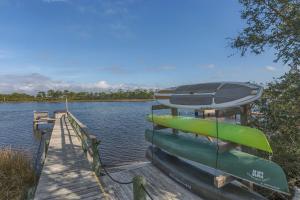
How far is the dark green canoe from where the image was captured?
15.2ft

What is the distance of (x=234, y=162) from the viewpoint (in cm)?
548

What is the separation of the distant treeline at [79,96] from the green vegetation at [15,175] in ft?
394

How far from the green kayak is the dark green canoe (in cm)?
32

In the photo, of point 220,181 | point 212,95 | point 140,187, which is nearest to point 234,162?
point 220,181

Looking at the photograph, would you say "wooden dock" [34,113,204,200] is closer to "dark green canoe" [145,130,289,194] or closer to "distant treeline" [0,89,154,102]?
"dark green canoe" [145,130,289,194]

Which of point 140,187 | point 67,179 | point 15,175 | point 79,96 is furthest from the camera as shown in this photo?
point 79,96

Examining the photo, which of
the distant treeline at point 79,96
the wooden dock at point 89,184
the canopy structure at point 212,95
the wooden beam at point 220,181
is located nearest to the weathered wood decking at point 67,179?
the wooden dock at point 89,184

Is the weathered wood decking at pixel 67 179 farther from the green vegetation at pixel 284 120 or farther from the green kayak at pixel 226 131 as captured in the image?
the green vegetation at pixel 284 120

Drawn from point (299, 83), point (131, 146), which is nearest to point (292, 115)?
point (299, 83)

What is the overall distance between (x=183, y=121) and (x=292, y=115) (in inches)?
117

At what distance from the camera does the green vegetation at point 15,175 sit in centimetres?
735

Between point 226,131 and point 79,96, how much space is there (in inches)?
5452

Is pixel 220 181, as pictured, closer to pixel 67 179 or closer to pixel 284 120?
pixel 284 120

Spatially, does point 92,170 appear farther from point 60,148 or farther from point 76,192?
point 60,148
